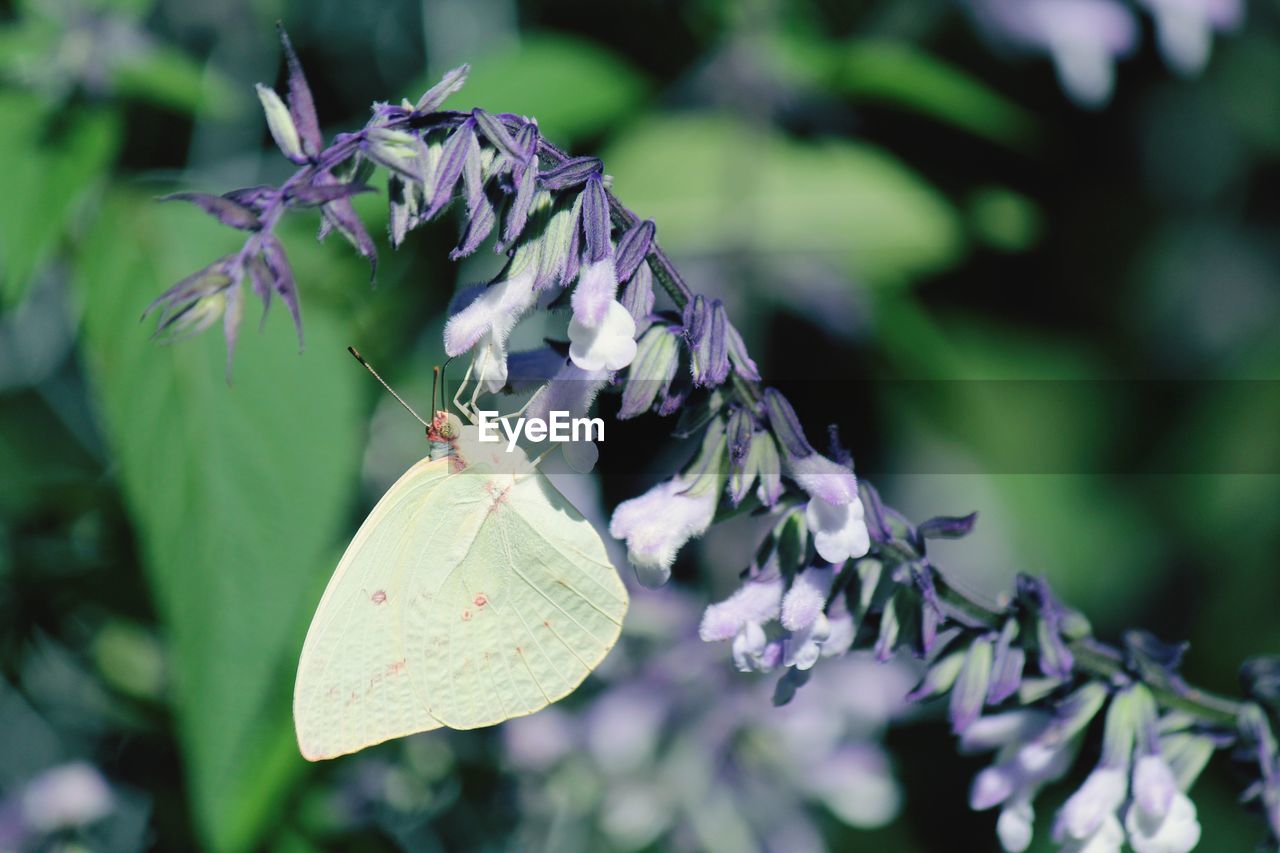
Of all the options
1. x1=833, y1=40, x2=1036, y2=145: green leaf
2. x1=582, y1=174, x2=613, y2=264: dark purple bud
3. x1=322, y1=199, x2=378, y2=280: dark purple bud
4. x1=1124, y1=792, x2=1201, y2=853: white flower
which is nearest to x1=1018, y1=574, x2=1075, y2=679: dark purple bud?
x1=1124, y1=792, x2=1201, y2=853: white flower

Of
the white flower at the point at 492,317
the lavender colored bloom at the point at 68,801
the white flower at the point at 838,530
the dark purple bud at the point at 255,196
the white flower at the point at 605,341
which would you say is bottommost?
the lavender colored bloom at the point at 68,801

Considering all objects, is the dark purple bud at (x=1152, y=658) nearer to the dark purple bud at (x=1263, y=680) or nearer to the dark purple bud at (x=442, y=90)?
the dark purple bud at (x=1263, y=680)

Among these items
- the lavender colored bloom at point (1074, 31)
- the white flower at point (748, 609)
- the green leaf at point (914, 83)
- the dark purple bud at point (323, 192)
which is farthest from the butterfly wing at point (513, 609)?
the lavender colored bloom at point (1074, 31)

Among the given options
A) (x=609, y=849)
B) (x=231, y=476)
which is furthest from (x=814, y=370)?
(x=231, y=476)

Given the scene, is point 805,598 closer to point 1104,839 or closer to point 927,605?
point 927,605

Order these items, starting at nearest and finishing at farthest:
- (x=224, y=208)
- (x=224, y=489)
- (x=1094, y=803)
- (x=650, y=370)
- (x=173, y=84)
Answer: (x=224, y=208) < (x=650, y=370) < (x=1094, y=803) < (x=224, y=489) < (x=173, y=84)

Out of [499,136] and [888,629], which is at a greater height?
[499,136]

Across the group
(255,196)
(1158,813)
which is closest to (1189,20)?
(1158,813)

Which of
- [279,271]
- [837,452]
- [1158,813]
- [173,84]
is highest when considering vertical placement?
[279,271]
